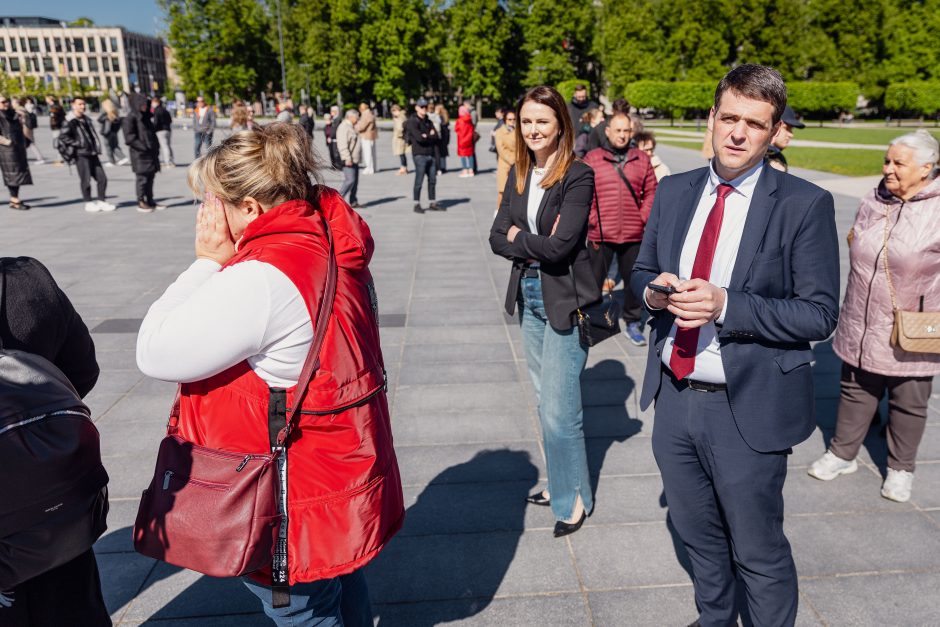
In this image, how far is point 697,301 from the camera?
6.63ft

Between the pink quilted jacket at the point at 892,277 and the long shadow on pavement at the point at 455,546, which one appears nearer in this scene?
the long shadow on pavement at the point at 455,546

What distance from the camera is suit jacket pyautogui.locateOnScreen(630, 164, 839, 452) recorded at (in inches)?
82.8

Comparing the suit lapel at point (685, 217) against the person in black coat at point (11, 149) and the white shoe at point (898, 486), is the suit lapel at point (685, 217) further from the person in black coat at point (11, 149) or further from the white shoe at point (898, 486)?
the person in black coat at point (11, 149)

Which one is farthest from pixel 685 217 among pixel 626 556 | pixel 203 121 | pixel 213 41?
pixel 213 41

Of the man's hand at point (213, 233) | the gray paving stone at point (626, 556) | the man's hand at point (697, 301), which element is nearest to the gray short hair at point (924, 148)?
the man's hand at point (697, 301)

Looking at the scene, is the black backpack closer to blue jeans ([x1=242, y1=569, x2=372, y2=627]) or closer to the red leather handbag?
the red leather handbag

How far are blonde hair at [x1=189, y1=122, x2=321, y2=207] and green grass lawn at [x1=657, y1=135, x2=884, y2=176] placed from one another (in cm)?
1912

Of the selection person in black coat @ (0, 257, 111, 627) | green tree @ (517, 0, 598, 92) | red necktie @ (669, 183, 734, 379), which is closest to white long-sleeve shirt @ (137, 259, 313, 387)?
person in black coat @ (0, 257, 111, 627)

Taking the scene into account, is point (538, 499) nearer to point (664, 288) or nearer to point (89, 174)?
point (664, 288)

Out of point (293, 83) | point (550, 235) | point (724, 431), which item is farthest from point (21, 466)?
point (293, 83)

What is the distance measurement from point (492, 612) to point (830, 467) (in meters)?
2.21

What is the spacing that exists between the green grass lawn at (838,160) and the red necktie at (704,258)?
59.7 ft

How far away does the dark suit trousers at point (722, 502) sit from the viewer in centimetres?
233

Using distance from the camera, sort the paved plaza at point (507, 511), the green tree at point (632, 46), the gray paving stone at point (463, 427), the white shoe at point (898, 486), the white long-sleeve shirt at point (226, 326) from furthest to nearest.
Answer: the green tree at point (632, 46), the gray paving stone at point (463, 427), the white shoe at point (898, 486), the paved plaza at point (507, 511), the white long-sleeve shirt at point (226, 326)
